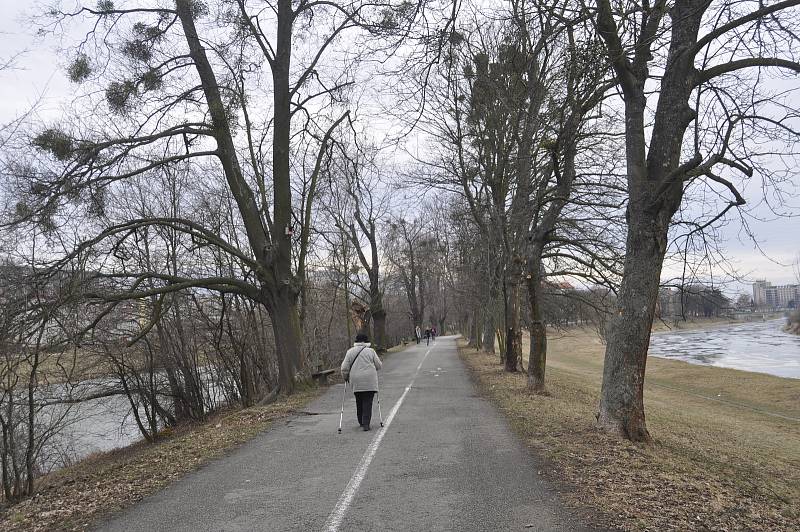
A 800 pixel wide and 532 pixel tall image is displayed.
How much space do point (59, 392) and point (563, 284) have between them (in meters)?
15.7

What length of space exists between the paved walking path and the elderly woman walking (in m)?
0.35

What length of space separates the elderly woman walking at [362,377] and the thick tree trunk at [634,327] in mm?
3690

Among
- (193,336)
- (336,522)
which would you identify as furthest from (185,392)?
(336,522)

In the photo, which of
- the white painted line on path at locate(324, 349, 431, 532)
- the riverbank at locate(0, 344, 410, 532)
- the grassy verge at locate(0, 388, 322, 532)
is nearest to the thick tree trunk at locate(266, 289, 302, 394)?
the riverbank at locate(0, 344, 410, 532)

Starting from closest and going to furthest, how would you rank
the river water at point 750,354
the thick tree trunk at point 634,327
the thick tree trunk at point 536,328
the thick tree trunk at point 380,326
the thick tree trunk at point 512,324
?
the thick tree trunk at point 634,327 < the thick tree trunk at point 536,328 < the thick tree trunk at point 512,324 < the thick tree trunk at point 380,326 < the river water at point 750,354

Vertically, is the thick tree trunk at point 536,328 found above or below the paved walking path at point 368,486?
above

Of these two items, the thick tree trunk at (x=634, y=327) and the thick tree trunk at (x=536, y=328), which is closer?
the thick tree trunk at (x=634, y=327)

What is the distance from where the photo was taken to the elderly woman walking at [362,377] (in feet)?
31.5

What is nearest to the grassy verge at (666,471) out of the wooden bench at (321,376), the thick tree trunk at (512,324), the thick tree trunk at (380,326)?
the thick tree trunk at (512,324)

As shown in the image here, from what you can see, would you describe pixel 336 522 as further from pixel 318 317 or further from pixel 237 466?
pixel 318 317

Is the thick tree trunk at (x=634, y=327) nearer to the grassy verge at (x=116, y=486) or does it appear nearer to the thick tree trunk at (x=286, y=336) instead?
the grassy verge at (x=116, y=486)

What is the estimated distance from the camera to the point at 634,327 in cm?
842

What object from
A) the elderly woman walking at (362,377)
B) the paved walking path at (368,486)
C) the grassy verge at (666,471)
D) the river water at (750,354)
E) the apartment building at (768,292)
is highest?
the apartment building at (768,292)

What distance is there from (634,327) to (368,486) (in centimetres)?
458
